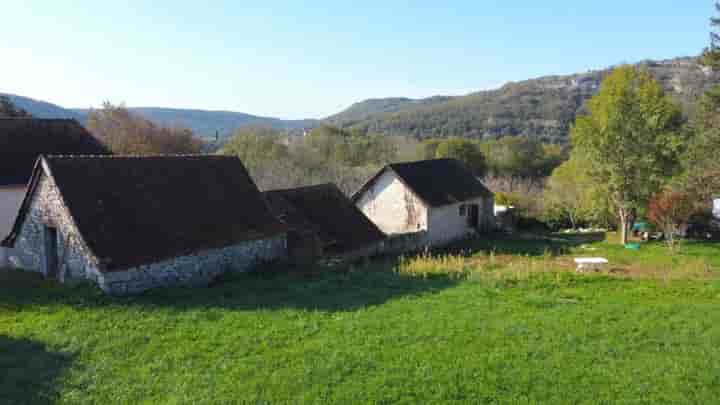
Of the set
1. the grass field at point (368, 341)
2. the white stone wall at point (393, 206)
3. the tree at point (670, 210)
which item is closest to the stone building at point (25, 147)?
the grass field at point (368, 341)

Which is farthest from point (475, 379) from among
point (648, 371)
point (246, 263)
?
point (246, 263)

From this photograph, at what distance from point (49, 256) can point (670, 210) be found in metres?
25.2

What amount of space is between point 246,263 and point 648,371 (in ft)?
40.1

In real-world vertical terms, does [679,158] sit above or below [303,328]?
above

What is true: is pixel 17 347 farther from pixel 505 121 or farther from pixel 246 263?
pixel 505 121

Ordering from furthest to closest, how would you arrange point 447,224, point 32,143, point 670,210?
point 447,224 < point 670,210 < point 32,143

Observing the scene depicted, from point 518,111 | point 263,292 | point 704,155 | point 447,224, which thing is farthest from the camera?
point 518,111

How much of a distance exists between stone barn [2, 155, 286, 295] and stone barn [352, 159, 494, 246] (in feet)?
38.2

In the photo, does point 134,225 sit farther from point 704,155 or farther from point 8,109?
point 8,109

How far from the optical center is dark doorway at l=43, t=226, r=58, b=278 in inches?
616

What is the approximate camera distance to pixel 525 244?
29.5 m

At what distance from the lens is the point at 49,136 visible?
75.9 ft

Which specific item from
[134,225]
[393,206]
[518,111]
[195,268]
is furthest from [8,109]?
[518,111]

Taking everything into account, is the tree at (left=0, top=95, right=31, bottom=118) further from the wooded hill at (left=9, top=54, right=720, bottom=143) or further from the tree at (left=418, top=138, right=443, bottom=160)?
the tree at (left=418, top=138, right=443, bottom=160)
